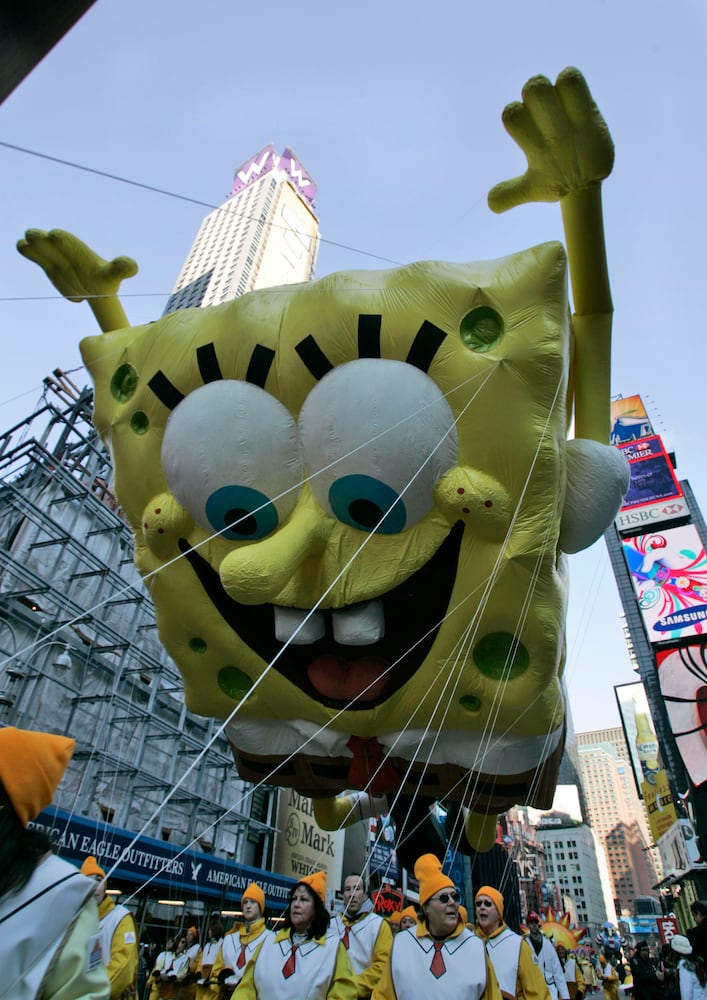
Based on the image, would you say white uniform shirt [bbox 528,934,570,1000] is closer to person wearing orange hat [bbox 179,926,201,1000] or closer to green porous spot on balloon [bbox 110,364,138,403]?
person wearing orange hat [bbox 179,926,201,1000]

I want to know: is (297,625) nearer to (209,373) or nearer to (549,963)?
(209,373)

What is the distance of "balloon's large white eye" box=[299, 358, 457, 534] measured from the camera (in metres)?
3.66

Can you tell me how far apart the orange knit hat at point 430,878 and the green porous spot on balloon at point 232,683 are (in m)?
1.68

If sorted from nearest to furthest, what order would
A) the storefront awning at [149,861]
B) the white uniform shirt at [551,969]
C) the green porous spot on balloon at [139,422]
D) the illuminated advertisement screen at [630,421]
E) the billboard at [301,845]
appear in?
the green porous spot on balloon at [139,422]
the white uniform shirt at [551,969]
the storefront awning at [149,861]
the billboard at [301,845]
the illuminated advertisement screen at [630,421]

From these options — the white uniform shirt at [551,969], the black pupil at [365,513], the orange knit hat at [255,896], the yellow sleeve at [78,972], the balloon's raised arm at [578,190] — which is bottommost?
the yellow sleeve at [78,972]

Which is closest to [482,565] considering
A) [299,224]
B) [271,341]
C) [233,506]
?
[233,506]

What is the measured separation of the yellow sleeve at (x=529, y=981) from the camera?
3864 millimetres

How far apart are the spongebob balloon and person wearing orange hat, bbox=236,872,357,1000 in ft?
3.37

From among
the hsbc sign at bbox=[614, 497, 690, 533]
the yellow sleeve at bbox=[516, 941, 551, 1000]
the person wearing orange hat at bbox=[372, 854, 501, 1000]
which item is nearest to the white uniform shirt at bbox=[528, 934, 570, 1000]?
the yellow sleeve at bbox=[516, 941, 551, 1000]

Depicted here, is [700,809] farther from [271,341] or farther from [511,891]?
[271,341]

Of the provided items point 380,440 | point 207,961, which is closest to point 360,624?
point 380,440

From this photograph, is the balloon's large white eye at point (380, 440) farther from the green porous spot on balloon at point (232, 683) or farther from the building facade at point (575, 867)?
the building facade at point (575, 867)

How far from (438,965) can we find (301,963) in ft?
3.01

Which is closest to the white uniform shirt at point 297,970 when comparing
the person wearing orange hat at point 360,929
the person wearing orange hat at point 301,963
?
the person wearing orange hat at point 301,963
